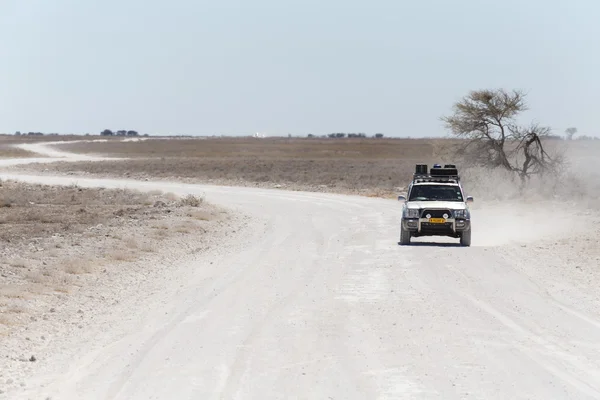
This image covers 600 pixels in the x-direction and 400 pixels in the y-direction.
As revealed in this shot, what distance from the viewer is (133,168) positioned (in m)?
81.1

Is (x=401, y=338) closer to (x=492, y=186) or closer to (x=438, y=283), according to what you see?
(x=438, y=283)

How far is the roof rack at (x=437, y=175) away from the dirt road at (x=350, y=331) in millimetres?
3088

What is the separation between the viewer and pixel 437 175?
27.0 metres

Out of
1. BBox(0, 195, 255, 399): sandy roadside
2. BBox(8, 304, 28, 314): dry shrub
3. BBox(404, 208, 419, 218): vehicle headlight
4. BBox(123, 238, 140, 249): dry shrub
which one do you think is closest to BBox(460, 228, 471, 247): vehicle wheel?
BBox(404, 208, 419, 218): vehicle headlight

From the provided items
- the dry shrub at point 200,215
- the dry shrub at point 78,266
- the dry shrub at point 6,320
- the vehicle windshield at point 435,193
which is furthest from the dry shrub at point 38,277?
the dry shrub at point 200,215

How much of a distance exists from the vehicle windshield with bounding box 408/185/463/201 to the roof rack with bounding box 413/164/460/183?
0.31m

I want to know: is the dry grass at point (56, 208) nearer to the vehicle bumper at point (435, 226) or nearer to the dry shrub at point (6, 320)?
the dry shrub at point (6, 320)

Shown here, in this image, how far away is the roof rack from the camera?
26.6 m

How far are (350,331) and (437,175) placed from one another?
49.6ft

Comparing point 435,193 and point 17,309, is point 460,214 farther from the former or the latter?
point 17,309

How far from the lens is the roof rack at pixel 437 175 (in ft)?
87.4

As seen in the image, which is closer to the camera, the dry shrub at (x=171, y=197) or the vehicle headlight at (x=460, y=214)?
the vehicle headlight at (x=460, y=214)

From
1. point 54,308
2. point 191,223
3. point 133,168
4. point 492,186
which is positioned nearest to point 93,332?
point 54,308

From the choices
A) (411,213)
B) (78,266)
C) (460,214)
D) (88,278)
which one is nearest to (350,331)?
(88,278)
